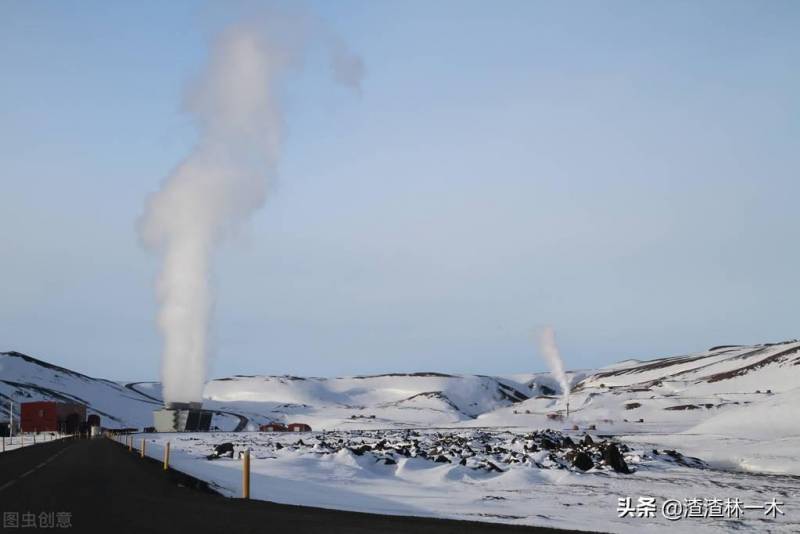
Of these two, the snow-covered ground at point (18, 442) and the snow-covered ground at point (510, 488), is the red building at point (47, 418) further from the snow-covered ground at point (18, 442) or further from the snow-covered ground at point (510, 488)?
the snow-covered ground at point (510, 488)

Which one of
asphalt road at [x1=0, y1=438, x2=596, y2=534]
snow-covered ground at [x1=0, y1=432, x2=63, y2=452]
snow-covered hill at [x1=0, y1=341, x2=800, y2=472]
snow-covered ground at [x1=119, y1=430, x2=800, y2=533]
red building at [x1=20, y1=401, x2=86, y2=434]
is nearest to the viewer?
asphalt road at [x1=0, y1=438, x2=596, y2=534]

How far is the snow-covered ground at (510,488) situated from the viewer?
760 inches

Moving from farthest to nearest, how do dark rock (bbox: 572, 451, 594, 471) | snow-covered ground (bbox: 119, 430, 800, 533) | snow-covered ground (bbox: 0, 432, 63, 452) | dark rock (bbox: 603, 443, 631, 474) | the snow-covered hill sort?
the snow-covered hill < snow-covered ground (bbox: 0, 432, 63, 452) < dark rock (bbox: 572, 451, 594, 471) < dark rock (bbox: 603, 443, 631, 474) < snow-covered ground (bbox: 119, 430, 800, 533)

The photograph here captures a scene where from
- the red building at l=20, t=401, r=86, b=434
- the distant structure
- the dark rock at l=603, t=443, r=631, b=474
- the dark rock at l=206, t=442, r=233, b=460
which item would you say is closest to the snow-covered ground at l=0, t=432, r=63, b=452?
the red building at l=20, t=401, r=86, b=434

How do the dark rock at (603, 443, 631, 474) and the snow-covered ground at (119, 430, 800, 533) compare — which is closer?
the snow-covered ground at (119, 430, 800, 533)

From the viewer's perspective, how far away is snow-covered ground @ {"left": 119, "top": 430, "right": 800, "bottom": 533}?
63.3 feet

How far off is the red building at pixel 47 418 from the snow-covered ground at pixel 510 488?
8003cm

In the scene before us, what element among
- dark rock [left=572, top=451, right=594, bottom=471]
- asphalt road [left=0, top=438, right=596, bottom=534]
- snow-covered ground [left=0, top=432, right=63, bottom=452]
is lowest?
snow-covered ground [left=0, top=432, right=63, bottom=452]

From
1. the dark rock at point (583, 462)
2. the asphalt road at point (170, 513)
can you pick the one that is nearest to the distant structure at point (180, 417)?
the dark rock at point (583, 462)

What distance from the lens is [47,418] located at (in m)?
107

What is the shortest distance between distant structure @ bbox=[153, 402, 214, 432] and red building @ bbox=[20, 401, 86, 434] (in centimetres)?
1264

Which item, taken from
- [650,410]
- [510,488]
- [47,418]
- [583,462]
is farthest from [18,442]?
[650,410]

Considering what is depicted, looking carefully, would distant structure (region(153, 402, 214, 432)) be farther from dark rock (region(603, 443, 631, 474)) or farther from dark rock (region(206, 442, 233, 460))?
dark rock (region(603, 443, 631, 474))

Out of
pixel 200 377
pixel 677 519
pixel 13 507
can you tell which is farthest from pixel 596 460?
pixel 200 377
